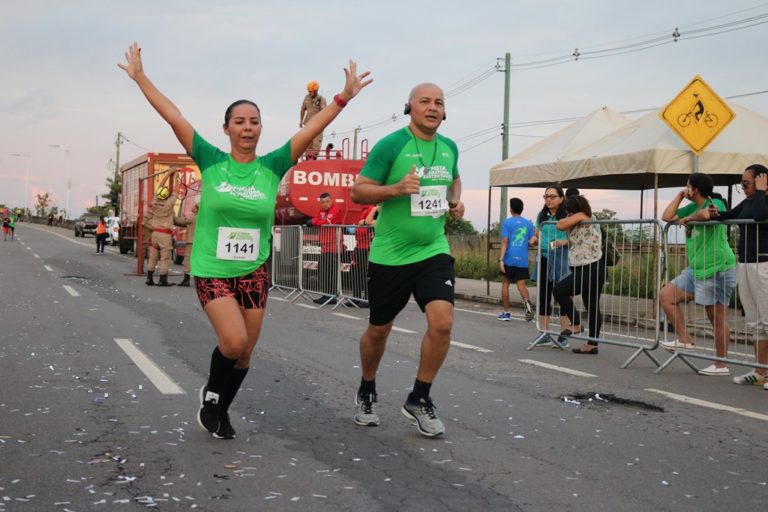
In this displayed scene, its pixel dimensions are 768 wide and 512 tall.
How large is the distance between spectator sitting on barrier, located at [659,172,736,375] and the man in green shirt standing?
12.4 ft

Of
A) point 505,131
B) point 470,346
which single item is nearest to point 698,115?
point 470,346

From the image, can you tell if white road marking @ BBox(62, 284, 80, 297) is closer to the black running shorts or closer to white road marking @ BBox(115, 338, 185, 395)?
white road marking @ BBox(115, 338, 185, 395)

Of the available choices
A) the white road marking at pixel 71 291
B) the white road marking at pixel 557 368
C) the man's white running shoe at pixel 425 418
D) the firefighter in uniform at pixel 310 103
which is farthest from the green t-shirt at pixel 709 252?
the firefighter in uniform at pixel 310 103

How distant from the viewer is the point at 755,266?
315 inches

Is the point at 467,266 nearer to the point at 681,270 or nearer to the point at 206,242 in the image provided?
the point at 681,270

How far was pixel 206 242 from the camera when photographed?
5.21 metres

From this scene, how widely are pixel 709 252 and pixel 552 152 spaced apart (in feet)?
26.8

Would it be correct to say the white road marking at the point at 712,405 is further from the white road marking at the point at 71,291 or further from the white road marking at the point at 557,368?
the white road marking at the point at 71,291

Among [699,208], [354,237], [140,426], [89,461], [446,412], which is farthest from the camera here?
[354,237]

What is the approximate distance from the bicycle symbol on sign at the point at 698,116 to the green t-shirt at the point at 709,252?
164 inches

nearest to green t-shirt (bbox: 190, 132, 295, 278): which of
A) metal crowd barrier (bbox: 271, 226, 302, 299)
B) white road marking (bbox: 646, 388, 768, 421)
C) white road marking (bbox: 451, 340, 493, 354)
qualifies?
white road marking (bbox: 646, 388, 768, 421)

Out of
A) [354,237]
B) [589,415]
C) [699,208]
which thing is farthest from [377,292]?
[354,237]

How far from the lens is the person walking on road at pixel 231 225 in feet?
17.0

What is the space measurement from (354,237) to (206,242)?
10.4 meters
